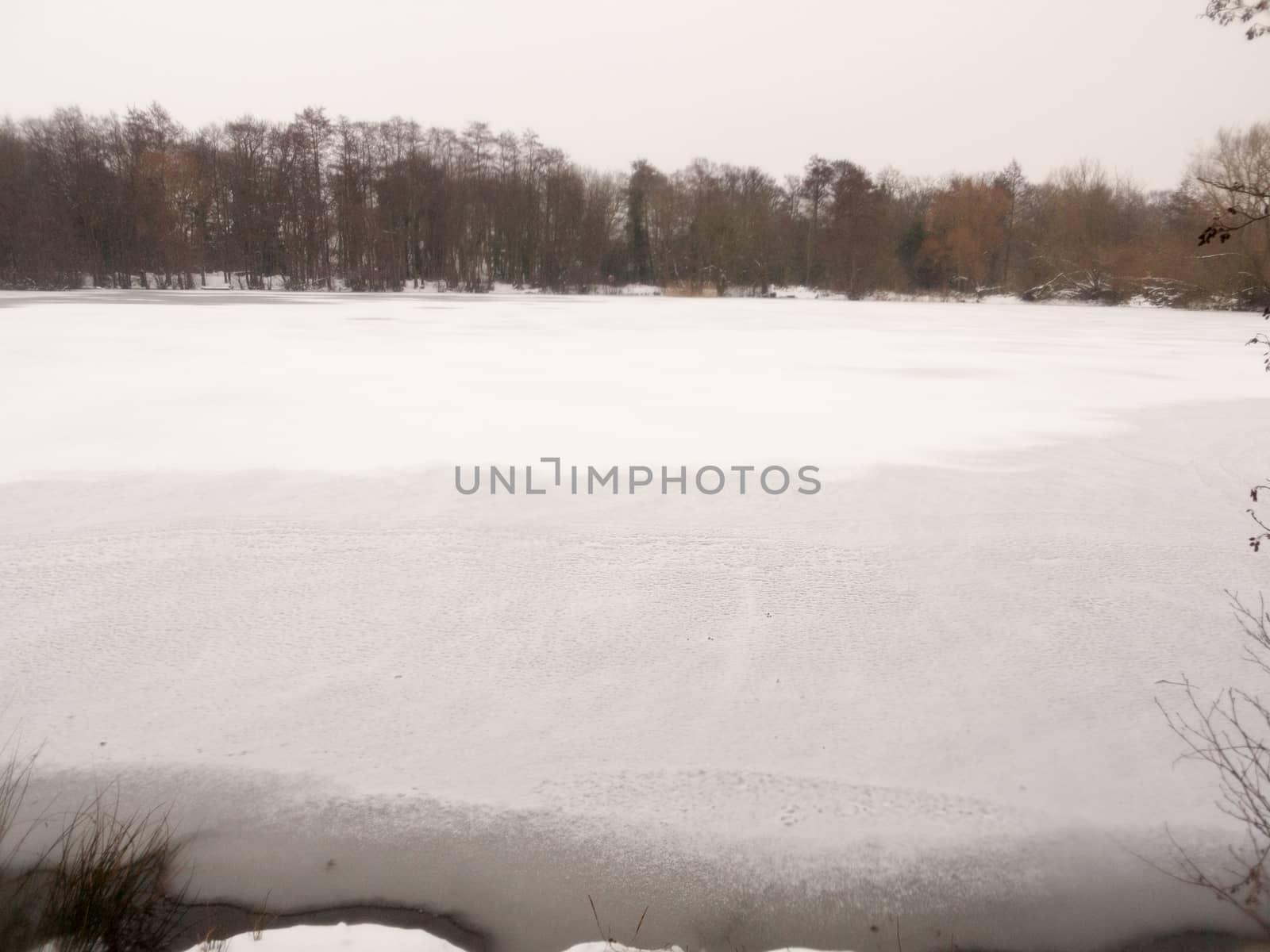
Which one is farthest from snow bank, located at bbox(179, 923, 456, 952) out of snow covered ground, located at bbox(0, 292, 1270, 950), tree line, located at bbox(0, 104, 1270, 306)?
tree line, located at bbox(0, 104, 1270, 306)

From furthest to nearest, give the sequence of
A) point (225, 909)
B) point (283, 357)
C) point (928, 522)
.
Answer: point (283, 357)
point (928, 522)
point (225, 909)

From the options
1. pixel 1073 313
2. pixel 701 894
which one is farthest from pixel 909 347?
pixel 1073 313

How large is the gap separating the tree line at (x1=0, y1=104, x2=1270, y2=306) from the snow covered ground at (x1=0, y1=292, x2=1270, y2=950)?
29115mm

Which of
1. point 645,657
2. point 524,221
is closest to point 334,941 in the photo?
point 645,657

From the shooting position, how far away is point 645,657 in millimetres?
3797

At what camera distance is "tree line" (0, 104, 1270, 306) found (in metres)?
35.4

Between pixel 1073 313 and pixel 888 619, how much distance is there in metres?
27.9

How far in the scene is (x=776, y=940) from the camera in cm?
231

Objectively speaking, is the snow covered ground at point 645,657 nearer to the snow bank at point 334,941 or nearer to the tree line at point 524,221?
the snow bank at point 334,941

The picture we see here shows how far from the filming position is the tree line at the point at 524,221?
35.4 metres

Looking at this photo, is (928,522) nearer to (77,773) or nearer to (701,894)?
(701,894)

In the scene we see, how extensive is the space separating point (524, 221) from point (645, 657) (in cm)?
4781

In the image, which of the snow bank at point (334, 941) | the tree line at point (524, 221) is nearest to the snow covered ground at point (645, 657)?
the snow bank at point (334, 941)

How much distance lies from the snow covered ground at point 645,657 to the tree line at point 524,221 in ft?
95.5
